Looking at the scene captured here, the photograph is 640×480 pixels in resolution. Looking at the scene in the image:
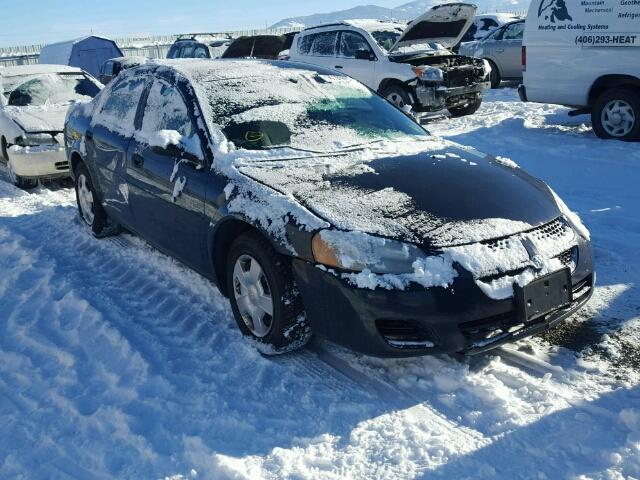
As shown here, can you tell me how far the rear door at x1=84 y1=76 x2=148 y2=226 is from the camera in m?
4.70

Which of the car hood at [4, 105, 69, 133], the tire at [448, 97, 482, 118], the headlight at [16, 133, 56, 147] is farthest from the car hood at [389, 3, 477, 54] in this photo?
the headlight at [16, 133, 56, 147]

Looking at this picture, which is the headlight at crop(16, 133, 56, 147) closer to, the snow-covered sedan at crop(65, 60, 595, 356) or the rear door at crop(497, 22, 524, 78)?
the snow-covered sedan at crop(65, 60, 595, 356)

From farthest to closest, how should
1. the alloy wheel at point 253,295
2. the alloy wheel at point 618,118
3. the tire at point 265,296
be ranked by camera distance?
the alloy wheel at point 618,118
the alloy wheel at point 253,295
the tire at point 265,296

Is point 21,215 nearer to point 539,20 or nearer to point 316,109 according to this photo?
point 316,109

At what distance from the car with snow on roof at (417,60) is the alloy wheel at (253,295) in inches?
300

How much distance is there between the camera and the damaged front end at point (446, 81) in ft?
34.1

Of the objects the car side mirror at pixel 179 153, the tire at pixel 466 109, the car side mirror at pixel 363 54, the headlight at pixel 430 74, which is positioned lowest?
the tire at pixel 466 109

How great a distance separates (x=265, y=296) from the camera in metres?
3.32

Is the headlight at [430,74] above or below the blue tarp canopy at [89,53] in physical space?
below

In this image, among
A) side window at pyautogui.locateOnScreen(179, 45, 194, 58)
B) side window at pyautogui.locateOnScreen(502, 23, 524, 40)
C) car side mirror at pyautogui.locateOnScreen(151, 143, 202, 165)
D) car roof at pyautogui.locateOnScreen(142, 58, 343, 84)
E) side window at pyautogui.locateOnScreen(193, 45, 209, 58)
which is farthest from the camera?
side window at pyautogui.locateOnScreen(179, 45, 194, 58)

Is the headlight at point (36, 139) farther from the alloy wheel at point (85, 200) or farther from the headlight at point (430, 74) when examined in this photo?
the headlight at point (430, 74)

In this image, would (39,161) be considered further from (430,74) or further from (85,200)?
(430,74)

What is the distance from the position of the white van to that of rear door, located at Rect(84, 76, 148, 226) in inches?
248

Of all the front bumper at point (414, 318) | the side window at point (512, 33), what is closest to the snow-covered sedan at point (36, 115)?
the front bumper at point (414, 318)
